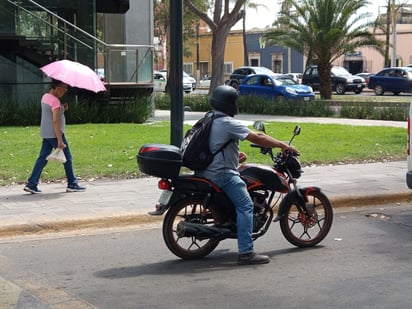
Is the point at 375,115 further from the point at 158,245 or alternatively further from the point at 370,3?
the point at 158,245

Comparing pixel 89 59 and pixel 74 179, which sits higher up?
pixel 89 59

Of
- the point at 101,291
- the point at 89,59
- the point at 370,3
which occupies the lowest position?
the point at 101,291

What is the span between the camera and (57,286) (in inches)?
239

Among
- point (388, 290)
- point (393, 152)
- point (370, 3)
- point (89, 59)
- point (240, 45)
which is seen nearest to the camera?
point (388, 290)

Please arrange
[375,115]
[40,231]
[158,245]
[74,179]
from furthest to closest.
Result: [375,115], [74,179], [40,231], [158,245]

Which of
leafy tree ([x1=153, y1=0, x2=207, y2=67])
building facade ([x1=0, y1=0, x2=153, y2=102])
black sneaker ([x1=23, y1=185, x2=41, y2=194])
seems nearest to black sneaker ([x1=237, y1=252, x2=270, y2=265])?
black sneaker ([x1=23, y1=185, x2=41, y2=194])

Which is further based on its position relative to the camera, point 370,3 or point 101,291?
point 370,3

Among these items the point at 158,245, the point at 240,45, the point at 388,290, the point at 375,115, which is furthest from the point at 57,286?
the point at 240,45

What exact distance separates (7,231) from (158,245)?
5.84 feet

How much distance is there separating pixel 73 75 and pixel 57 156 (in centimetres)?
111

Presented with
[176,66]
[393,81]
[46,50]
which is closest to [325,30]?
[393,81]

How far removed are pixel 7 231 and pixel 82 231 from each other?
854 millimetres

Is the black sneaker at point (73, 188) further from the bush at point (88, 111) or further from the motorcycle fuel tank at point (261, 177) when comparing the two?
the bush at point (88, 111)

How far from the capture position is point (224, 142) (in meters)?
6.62
